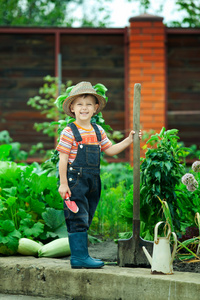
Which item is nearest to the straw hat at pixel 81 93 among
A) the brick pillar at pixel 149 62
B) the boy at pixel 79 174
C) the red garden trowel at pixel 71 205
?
the boy at pixel 79 174

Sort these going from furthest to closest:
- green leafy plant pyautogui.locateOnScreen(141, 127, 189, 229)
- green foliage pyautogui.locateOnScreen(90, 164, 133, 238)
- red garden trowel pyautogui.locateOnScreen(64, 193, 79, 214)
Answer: green foliage pyautogui.locateOnScreen(90, 164, 133, 238), green leafy plant pyautogui.locateOnScreen(141, 127, 189, 229), red garden trowel pyautogui.locateOnScreen(64, 193, 79, 214)

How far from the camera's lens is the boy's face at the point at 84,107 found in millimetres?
3117

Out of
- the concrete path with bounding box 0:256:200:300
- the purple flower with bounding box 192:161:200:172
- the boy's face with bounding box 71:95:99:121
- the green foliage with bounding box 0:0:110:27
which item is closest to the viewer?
the concrete path with bounding box 0:256:200:300

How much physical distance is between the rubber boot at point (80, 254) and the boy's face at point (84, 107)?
30.2 inches

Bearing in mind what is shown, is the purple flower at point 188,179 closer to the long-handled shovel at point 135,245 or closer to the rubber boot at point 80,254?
the long-handled shovel at point 135,245

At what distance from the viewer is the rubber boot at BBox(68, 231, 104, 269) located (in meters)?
3.05

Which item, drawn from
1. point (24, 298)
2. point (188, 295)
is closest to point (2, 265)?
point (24, 298)

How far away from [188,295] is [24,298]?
1058mm

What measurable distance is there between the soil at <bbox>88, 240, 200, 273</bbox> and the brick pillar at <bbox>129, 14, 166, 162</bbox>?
3508 millimetres

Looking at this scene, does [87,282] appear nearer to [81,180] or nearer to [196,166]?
[81,180]

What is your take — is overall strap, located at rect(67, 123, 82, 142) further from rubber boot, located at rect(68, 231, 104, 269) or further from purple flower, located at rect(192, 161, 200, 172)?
purple flower, located at rect(192, 161, 200, 172)

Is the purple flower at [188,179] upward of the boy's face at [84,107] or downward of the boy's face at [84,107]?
downward

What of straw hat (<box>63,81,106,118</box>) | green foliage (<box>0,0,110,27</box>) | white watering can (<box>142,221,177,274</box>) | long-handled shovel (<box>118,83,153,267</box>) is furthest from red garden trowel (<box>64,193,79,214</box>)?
green foliage (<box>0,0,110,27</box>)

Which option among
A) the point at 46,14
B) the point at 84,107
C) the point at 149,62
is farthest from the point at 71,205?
the point at 46,14
